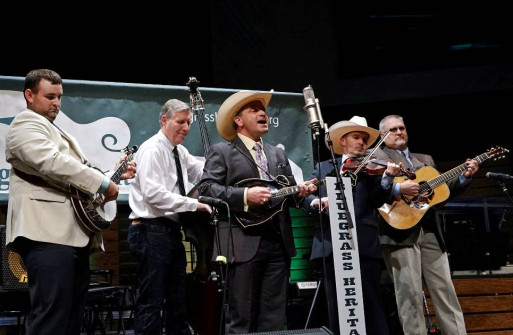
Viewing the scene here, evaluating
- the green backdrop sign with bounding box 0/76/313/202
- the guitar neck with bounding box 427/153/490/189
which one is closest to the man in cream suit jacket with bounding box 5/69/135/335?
the green backdrop sign with bounding box 0/76/313/202

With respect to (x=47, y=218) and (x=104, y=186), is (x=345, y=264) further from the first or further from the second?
Result: (x=47, y=218)

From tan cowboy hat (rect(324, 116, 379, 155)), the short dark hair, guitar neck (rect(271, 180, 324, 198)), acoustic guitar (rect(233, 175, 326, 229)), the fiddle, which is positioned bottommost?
acoustic guitar (rect(233, 175, 326, 229))

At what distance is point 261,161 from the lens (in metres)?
4.36

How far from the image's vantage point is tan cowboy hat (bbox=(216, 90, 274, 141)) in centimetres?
450

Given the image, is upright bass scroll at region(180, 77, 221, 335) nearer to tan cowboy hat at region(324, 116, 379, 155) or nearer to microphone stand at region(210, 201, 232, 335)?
microphone stand at region(210, 201, 232, 335)

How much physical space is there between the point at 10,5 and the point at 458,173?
6627mm

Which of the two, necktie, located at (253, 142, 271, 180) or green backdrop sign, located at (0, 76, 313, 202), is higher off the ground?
green backdrop sign, located at (0, 76, 313, 202)

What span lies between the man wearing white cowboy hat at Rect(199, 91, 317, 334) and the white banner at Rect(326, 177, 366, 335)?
0.98 feet

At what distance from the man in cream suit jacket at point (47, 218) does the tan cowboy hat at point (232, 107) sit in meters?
1.26

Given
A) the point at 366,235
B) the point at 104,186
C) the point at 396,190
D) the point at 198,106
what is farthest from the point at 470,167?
the point at 104,186

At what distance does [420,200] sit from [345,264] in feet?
6.34

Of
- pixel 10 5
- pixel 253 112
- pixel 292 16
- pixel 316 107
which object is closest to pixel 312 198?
pixel 253 112

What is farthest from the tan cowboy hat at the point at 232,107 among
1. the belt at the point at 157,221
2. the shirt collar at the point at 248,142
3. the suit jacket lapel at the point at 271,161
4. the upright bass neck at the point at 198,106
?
the belt at the point at 157,221

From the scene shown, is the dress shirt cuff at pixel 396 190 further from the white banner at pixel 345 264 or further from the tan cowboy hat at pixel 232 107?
the white banner at pixel 345 264
